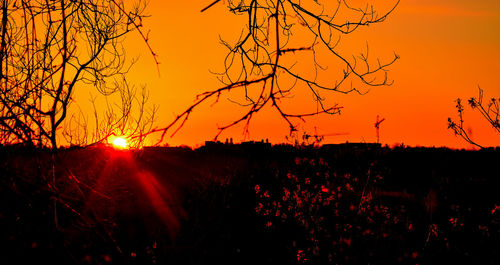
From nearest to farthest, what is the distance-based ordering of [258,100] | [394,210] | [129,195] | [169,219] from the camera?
[258,100] → [394,210] → [169,219] → [129,195]

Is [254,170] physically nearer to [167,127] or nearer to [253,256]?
[253,256]

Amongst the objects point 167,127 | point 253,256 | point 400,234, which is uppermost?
point 167,127

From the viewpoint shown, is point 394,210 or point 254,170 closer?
point 394,210

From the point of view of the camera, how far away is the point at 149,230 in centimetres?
942

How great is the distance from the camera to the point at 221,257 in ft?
23.6

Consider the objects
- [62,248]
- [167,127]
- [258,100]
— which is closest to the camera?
[167,127]

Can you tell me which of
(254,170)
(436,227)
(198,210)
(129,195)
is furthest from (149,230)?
→ (436,227)

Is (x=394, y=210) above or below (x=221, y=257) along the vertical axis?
above

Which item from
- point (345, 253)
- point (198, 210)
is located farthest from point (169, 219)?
point (345, 253)

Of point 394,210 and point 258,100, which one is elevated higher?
point 258,100

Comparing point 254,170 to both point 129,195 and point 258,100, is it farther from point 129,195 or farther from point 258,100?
point 258,100

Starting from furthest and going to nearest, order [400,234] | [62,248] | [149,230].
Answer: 1. [149,230]
2. [400,234]
3. [62,248]

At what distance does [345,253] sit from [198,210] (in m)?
3.11

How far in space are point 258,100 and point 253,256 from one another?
19.1ft
